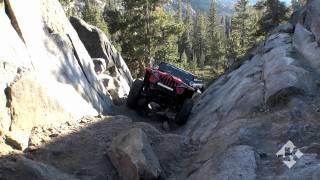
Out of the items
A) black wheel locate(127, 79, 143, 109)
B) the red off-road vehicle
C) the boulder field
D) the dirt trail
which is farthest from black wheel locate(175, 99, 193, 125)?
the dirt trail

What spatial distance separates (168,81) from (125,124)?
345 centimetres

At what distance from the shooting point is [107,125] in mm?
12109

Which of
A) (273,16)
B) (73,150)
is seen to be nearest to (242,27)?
(273,16)

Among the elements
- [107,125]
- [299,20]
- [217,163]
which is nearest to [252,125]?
[217,163]

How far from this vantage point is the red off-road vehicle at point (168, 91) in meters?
15.0

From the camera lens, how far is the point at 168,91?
Answer: 15.4 meters

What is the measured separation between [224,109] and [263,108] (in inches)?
80.6

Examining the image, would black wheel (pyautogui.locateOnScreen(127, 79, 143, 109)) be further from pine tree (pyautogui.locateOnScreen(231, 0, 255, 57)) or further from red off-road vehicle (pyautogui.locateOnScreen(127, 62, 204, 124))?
pine tree (pyautogui.locateOnScreen(231, 0, 255, 57))

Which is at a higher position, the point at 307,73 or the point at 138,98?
the point at 307,73

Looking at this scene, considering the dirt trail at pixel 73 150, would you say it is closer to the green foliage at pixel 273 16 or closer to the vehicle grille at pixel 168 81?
the vehicle grille at pixel 168 81

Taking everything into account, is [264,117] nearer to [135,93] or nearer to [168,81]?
[168,81]

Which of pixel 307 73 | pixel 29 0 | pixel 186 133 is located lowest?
pixel 186 133

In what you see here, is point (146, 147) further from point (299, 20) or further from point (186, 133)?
point (299, 20)

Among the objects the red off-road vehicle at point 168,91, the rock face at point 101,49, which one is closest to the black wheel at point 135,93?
the red off-road vehicle at point 168,91
